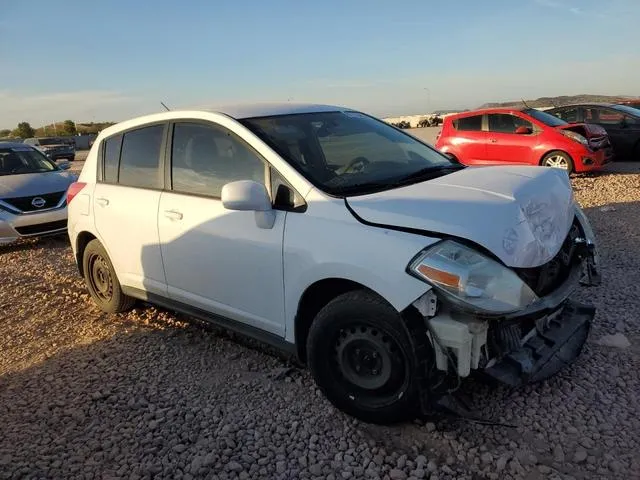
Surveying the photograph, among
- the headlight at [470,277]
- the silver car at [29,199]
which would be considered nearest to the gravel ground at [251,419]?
the headlight at [470,277]

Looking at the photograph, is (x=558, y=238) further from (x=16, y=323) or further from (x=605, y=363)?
(x=16, y=323)

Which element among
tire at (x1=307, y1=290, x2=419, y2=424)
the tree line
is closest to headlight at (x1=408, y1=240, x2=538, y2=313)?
tire at (x1=307, y1=290, x2=419, y2=424)

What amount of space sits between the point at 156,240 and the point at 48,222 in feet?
16.5

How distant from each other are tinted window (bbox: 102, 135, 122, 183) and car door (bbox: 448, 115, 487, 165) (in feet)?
28.0

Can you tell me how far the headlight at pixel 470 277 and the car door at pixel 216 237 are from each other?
98 centimetres

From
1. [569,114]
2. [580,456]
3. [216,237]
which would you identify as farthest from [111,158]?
[569,114]

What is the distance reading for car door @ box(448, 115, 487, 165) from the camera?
1155cm

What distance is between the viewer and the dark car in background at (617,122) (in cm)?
1259

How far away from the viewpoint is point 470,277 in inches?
103

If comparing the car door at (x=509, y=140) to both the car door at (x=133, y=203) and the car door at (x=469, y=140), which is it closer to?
the car door at (x=469, y=140)

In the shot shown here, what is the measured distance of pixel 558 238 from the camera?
3080mm

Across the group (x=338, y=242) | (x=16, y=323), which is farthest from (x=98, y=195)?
(x=338, y=242)

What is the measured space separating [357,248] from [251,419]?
1246 mm

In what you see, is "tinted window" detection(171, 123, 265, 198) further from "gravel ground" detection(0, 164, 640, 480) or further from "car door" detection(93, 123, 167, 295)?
"gravel ground" detection(0, 164, 640, 480)
